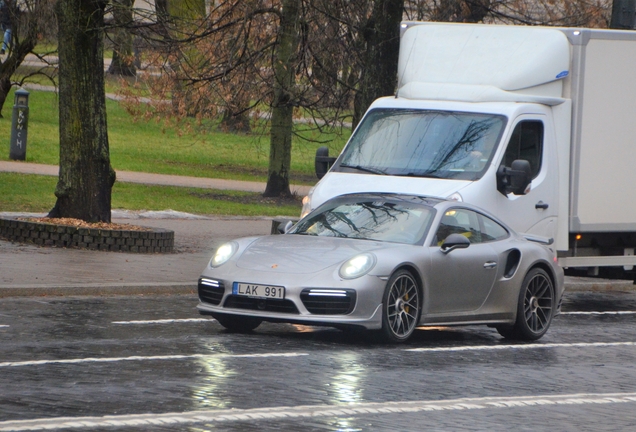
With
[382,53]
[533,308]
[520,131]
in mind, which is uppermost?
[382,53]

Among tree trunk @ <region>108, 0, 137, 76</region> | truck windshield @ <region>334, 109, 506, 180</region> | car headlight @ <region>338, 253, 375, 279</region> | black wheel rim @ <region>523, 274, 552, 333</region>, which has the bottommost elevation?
black wheel rim @ <region>523, 274, 552, 333</region>

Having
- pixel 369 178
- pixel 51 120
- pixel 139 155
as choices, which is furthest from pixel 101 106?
pixel 51 120

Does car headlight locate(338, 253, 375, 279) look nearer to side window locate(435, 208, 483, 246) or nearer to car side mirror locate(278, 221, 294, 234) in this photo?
side window locate(435, 208, 483, 246)

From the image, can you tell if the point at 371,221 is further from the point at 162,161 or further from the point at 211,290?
the point at 162,161

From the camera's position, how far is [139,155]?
38.0 m

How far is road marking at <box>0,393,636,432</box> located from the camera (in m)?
6.70

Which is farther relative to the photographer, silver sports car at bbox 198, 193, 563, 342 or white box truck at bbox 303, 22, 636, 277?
white box truck at bbox 303, 22, 636, 277

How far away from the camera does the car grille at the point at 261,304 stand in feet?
33.7

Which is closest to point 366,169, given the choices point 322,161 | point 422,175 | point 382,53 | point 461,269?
point 422,175

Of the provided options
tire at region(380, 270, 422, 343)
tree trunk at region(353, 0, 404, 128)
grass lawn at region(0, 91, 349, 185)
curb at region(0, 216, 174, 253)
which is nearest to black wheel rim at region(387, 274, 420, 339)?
tire at region(380, 270, 422, 343)

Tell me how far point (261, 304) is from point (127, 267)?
18.3 ft

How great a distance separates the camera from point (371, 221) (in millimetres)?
11445

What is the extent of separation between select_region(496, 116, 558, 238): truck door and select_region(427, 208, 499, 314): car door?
2349mm

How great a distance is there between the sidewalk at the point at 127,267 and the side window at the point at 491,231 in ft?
13.6
